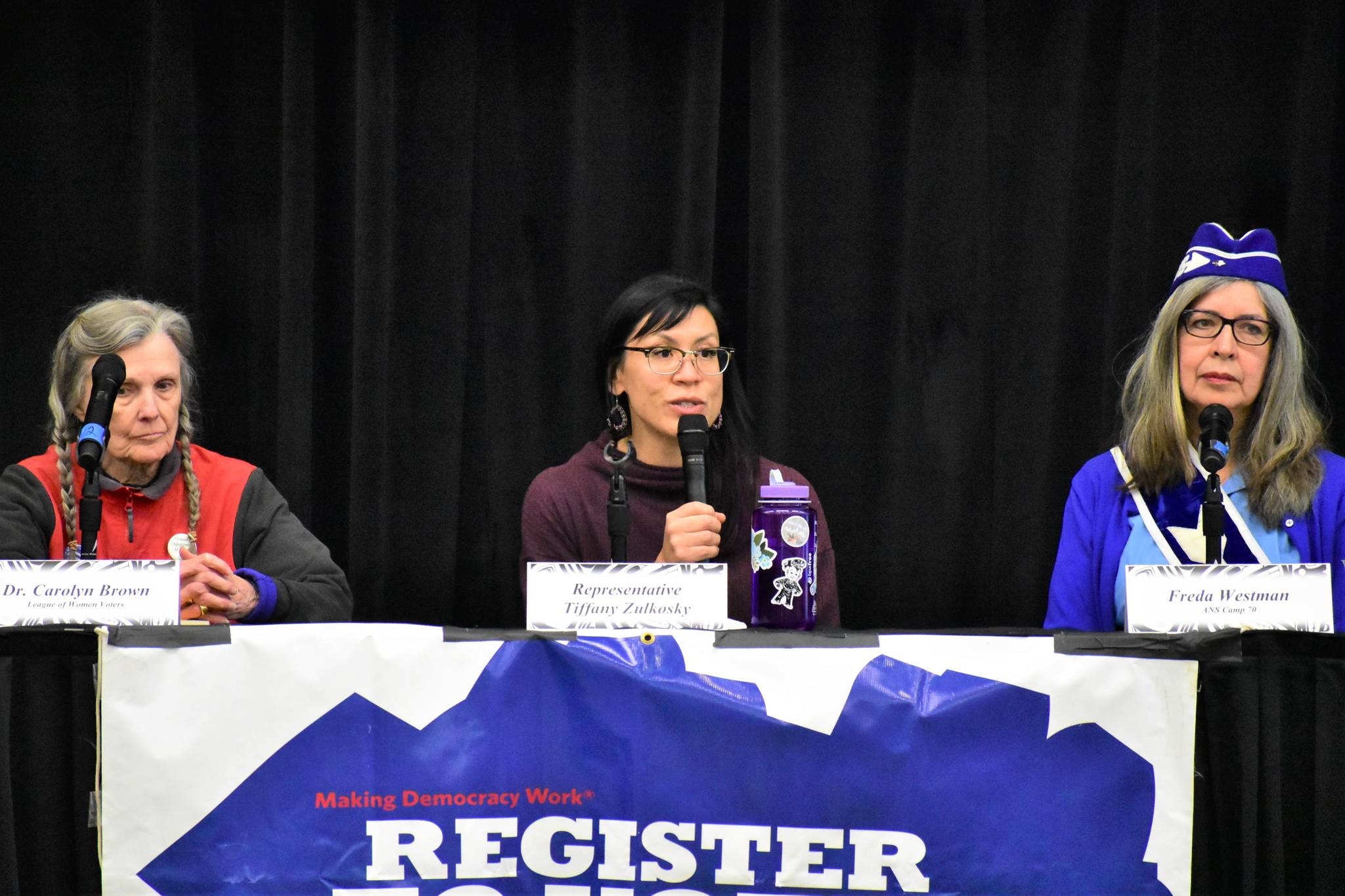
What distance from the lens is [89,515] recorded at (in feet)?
5.57

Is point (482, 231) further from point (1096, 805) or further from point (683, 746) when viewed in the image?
point (1096, 805)

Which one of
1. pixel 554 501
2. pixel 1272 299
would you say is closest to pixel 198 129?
pixel 554 501

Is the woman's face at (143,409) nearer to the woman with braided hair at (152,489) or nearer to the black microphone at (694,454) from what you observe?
the woman with braided hair at (152,489)

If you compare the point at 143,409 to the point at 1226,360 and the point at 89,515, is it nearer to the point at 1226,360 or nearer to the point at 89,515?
the point at 89,515

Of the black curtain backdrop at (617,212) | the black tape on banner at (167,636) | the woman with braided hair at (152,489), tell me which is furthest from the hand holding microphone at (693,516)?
the black curtain backdrop at (617,212)

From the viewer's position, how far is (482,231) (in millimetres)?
3047

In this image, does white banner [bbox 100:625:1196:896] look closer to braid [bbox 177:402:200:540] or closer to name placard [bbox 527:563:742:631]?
name placard [bbox 527:563:742:631]

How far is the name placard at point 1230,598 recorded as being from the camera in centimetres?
160

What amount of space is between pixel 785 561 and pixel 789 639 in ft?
0.68

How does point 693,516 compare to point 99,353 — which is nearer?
point 693,516

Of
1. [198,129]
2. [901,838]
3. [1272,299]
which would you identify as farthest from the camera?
[198,129]

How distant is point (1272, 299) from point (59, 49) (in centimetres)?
269

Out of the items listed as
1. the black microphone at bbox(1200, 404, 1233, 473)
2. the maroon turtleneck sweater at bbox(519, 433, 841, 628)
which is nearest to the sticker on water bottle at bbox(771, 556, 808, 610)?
the maroon turtleneck sweater at bbox(519, 433, 841, 628)

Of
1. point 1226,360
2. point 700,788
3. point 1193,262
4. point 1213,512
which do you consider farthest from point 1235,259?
point 700,788
